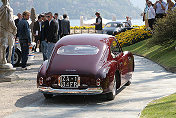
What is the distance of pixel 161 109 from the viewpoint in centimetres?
929

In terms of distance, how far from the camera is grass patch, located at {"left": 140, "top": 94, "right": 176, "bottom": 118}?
28.6 ft

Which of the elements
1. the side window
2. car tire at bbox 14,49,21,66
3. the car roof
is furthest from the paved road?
car tire at bbox 14,49,21,66

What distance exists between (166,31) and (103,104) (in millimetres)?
10474

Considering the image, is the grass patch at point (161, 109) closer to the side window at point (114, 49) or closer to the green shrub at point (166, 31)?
the side window at point (114, 49)

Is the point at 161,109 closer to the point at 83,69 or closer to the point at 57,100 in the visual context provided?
the point at 83,69

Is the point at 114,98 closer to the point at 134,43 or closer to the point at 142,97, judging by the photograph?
the point at 142,97

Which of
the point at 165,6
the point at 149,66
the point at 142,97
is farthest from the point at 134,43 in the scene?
the point at 142,97

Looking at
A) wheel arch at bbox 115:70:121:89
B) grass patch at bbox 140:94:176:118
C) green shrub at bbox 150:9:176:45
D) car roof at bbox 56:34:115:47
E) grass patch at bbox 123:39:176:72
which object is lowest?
grass patch at bbox 123:39:176:72

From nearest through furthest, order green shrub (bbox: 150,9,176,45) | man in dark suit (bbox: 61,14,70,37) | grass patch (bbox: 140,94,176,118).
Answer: grass patch (bbox: 140,94,176,118)
green shrub (bbox: 150,9,176,45)
man in dark suit (bbox: 61,14,70,37)

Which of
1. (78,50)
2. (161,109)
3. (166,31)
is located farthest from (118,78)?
(166,31)

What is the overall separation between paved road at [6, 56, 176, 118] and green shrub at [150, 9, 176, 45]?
6230 mm

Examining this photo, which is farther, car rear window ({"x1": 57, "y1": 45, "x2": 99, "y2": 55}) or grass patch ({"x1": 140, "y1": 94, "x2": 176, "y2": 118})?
car rear window ({"x1": 57, "y1": 45, "x2": 99, "y2": 55})

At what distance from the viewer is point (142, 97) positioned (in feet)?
37.3

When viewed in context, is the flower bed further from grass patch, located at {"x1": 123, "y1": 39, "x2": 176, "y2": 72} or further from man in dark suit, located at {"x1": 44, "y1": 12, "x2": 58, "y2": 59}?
man in dark suit, located at {"x1": 44, "y1": 12, "x2": 58, "y2": 59}
